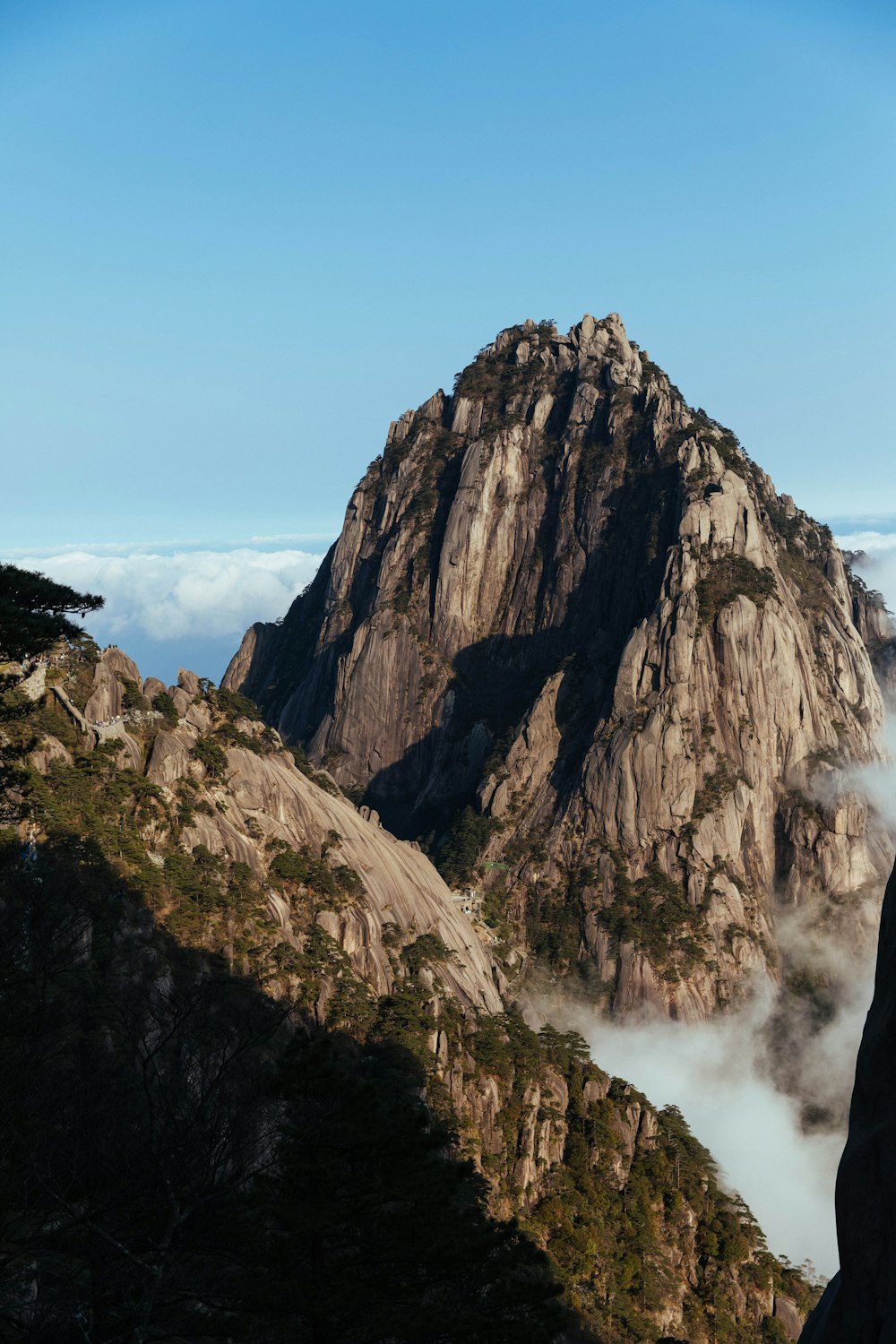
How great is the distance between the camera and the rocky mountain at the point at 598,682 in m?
142

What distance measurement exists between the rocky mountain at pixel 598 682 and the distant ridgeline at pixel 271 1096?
37772mm

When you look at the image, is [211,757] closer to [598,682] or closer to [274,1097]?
[274,1097]

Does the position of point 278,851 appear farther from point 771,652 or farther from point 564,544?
point 564,544

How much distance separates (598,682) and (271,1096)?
422 ft

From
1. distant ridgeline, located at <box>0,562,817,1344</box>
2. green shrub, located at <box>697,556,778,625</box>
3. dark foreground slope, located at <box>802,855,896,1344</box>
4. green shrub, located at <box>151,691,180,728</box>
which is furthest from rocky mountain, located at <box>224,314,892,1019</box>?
dark foreground slope, located at <box>802,855,896,1344</box>

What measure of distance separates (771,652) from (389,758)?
5658 cm

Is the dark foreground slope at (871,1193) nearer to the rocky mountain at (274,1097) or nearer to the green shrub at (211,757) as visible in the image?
the rocky mountain at (274,1097)

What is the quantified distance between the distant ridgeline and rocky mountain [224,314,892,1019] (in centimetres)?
3777

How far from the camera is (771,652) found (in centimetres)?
15012

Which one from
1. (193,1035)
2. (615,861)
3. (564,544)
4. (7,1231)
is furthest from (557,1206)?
(564,544)

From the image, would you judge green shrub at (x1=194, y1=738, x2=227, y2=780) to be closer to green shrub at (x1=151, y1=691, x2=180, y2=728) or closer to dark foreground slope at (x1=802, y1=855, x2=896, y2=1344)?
green shrub at (x1=151, y1=691, x2=180, y2=728)

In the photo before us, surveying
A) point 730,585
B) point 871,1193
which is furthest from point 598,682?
point 871,1193

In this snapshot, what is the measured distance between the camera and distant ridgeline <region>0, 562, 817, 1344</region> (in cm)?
2669

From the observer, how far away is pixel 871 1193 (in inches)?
841
